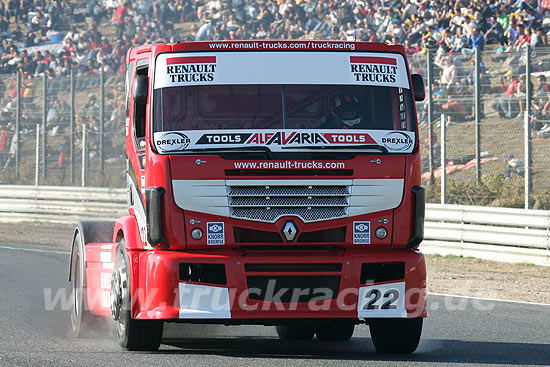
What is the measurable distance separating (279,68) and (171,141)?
3.62 feet

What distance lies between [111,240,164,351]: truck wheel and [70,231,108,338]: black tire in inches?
44.7

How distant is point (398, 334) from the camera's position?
27.7 feet

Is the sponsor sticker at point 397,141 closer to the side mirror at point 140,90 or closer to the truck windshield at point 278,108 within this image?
the truck windshield at point 278,108

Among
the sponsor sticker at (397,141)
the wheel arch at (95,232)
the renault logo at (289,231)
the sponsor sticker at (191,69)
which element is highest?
the sponsor sticker at (191,69)

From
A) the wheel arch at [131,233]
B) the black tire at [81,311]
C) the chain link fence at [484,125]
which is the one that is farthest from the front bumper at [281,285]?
the chain link fence at [484,125]

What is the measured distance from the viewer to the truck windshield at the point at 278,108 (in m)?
8.06

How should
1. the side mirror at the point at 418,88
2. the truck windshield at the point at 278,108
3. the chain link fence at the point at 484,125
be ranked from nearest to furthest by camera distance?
1. the truck windshield at the point at 278,108
2. the side mirror at the point at 418,88
3. the chain link fence at the point at 484,125

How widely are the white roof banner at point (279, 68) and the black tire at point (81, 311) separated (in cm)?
247

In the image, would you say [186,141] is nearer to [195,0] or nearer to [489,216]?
[489,216]

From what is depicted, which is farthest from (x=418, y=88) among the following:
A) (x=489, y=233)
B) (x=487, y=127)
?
(x=487, y=127)

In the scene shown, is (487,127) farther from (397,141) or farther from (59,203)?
(397,141)

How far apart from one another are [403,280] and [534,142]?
1339cm

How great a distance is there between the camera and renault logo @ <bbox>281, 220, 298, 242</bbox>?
7.82 metres

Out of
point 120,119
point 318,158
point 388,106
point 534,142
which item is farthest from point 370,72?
point 120,119
